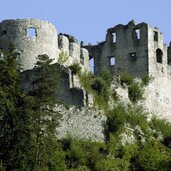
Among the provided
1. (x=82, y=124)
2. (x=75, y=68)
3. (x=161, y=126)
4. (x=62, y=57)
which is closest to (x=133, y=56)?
(x=62, y=57)

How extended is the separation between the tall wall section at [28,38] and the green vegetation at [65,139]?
379 centimetres

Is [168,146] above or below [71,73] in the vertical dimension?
below

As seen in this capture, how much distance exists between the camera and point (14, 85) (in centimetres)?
4662

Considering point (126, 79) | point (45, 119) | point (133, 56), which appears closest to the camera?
point (45, 119)

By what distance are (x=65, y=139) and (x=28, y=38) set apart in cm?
915

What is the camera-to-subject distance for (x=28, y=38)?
58500 millimetres

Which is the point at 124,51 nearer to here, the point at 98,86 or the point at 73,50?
the point at 73,50

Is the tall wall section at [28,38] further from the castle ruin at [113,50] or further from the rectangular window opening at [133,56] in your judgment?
the rectangular window opening at [133,56]

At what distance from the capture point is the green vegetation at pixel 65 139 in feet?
149

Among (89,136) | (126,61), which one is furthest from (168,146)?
(126,61)

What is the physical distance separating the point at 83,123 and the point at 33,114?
20.3ft

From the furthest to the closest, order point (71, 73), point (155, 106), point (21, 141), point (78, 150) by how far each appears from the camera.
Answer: point (155, 106)
point (71, 73)
point (78, 150)
point (21, 141)

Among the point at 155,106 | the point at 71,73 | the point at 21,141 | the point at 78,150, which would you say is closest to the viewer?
the point at 21,141

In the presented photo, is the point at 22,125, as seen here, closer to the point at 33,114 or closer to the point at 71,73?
the point at 33,114
